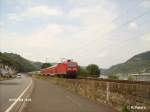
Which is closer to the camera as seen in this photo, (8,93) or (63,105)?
(63,105)

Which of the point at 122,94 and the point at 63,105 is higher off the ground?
the point at 122,94

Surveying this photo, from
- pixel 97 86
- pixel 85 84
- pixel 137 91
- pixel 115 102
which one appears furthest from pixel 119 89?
pixel 85 84

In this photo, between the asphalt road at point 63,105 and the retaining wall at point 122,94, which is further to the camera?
the asphalt road at point 63,105

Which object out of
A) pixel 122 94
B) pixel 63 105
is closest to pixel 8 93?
pixel 63 105

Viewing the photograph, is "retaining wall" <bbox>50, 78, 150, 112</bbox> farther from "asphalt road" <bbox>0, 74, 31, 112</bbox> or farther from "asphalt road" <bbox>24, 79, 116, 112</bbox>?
"asphalt road" <bbox>0, 74, 31, 112</bbox>

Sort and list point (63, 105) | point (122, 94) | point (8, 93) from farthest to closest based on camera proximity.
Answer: point (8, 93), point (63, 105), point (122, 94)

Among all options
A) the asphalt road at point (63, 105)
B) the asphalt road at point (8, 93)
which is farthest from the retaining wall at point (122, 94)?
the asphalt road at point (8, 93)

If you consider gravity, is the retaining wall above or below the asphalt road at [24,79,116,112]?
above

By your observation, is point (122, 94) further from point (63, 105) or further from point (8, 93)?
point (8, 93)

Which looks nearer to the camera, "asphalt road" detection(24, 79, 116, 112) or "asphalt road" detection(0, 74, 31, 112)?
"asphalt road" detection(24, 79, 116, 112)

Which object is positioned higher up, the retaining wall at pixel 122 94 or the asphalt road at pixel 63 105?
the retaining wall at pixel 122 94

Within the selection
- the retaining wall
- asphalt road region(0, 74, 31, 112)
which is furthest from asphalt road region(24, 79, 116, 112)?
asphalt road region(0, 74, 31, 112)

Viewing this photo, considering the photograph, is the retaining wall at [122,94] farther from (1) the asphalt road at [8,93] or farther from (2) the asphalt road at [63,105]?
(1) the asphalt road at [8,93]

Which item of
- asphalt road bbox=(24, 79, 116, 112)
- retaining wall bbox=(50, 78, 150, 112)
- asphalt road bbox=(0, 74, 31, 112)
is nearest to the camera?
retaining wall bbox=(50, 78, 150, 112)
